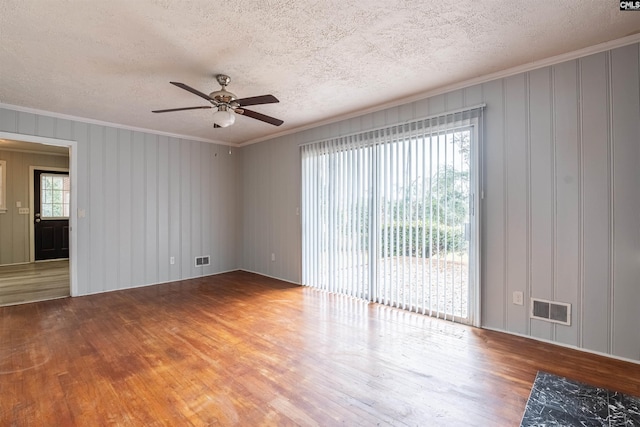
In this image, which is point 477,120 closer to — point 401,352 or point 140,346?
point 401,352

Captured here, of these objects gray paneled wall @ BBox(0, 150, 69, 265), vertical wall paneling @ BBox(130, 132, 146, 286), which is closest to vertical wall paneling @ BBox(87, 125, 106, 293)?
vertical wall paneling @ BBox(130, 132, 146, 286)

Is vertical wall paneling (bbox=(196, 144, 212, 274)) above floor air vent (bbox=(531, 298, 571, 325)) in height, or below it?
above

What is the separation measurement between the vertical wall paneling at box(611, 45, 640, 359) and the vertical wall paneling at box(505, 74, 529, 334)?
Result: 616mm

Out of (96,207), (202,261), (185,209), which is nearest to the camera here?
(96,207)

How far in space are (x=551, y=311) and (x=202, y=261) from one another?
5.29 m

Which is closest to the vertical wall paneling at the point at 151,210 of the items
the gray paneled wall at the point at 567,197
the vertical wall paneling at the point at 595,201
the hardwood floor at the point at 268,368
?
the hardwood floor at the point at 268,368

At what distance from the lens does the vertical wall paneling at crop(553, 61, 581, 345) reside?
8.72 ft

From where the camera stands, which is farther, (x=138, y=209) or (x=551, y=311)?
(x=138, y=209)

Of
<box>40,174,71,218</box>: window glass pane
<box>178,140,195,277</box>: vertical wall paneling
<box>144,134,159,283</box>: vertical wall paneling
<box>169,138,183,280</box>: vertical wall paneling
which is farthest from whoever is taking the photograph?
<box>40,174,71,218</box>: window glass pane

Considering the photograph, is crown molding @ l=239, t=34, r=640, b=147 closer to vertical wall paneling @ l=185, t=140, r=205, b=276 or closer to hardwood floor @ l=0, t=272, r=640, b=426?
hardwood floor @ l=0, t=272, r=640, b=426

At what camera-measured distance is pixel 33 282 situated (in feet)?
16.9

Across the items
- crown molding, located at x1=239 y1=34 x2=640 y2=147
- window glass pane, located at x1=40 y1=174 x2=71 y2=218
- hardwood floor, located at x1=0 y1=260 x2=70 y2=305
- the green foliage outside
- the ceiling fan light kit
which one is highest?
crown molding, located at x1=239 y1=34 x2=640 y2=147

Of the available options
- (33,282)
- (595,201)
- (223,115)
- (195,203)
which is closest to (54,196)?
(33,282)

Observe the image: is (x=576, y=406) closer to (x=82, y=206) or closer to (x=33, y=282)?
(x=82, y=206)
